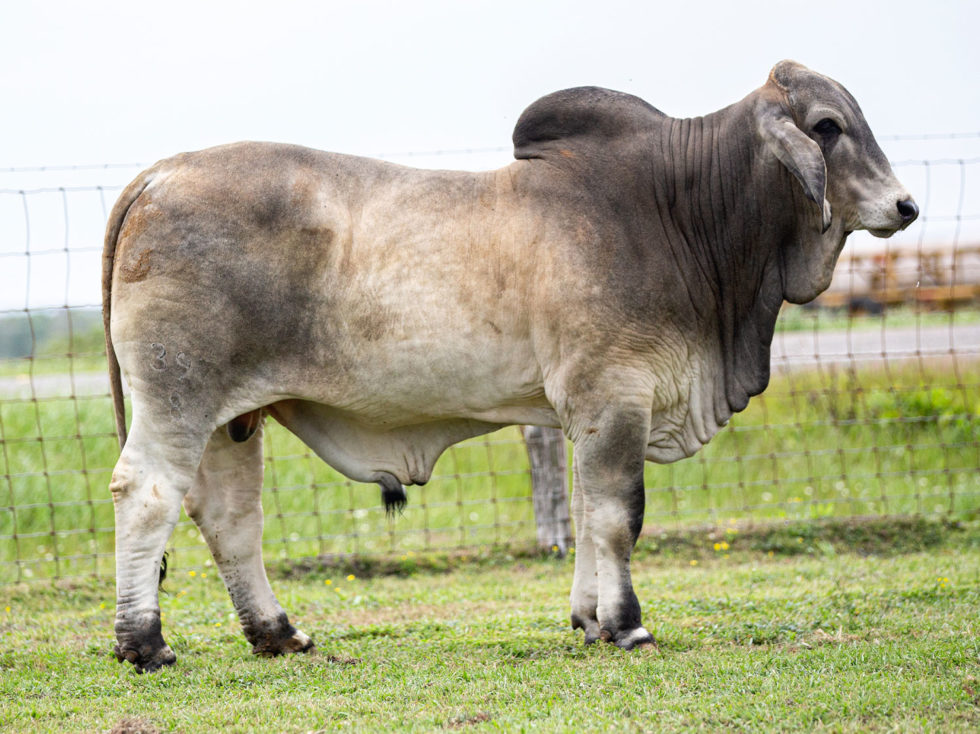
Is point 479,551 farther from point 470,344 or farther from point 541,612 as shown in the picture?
point 470,344

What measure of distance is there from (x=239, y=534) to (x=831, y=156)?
127 inches

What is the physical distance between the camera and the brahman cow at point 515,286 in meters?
4.89

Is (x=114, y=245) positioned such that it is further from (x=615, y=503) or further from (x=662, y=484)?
(x=662, y=484)

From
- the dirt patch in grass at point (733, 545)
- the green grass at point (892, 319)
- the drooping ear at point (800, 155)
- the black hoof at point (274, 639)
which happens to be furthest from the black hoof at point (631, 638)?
the green grass at point (892, 319)

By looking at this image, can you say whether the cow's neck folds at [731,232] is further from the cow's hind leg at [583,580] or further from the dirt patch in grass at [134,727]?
the dirt patch in grass at [134,727]

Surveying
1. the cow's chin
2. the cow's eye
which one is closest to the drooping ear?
the cow's eye

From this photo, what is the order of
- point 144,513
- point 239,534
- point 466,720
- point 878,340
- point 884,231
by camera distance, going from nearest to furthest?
point 466,720
point 144,513
point 884,231
point 239,534
point 878,340

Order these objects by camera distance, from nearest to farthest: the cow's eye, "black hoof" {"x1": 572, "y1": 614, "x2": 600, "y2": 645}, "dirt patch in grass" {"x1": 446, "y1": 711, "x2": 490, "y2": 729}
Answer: "dirt patch in grass" {"x1": 446, "y1": 711, "x2": 490, "y2": 729}, the cow's eye, "black hoof" {"x1": 572, "y1": 614, "x2": 600, "y2": 645}

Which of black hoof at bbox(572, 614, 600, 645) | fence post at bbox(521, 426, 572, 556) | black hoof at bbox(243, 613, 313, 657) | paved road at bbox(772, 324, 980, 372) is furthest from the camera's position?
paved road at bbox(772, 324, 980, 372)

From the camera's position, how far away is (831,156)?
16.5ft

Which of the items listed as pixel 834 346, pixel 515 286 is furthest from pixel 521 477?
pixel 834 346

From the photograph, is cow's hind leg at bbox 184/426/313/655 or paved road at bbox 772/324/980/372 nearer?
cow's hind leg at bbox 184/426/313/655

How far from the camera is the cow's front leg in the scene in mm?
4887

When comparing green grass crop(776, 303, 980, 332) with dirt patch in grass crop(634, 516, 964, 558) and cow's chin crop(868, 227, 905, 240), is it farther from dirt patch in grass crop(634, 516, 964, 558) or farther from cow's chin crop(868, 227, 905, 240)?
cow's chin crop(868, 227, 905, 240)
